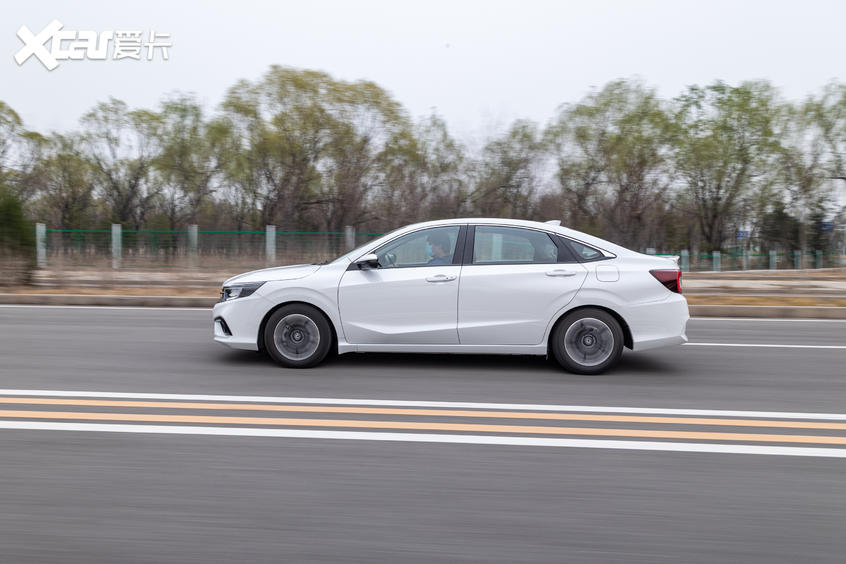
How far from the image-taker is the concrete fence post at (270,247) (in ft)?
74.2

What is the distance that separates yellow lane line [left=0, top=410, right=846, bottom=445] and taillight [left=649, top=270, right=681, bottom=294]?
2.28 metres

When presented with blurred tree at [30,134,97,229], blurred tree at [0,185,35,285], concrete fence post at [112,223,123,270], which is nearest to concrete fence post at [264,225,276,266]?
concrete fence post at [112,223,123,270]

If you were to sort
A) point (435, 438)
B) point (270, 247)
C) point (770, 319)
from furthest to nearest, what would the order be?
point (270, 247)
point (770, 319)
point (435, 438)

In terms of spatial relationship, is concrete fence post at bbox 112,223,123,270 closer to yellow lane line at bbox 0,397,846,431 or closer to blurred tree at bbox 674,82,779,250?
yellow lane line at bbox 0,397,846,431

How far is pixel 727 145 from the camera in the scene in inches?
1932

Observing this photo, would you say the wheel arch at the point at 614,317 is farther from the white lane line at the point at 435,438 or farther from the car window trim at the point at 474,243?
the white lane line at the point at 435,438

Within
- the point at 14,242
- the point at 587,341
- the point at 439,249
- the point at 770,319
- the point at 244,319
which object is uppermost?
the point at 14,242

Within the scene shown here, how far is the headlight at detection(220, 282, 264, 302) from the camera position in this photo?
278 inches

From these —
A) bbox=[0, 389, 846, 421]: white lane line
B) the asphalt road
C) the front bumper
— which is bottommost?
the asphalt road

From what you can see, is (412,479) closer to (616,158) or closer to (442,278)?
(442,278)

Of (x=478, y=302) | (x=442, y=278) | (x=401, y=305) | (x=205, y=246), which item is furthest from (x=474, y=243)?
(x=205, y=246)

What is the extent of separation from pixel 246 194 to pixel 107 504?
40.7 meters

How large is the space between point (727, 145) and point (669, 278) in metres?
47.2

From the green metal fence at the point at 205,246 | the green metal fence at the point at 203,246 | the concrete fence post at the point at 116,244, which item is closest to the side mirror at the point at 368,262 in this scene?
the green metal fence at the point at 203,246
